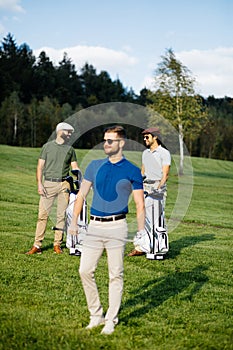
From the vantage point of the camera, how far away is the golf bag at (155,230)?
9648 millimetres

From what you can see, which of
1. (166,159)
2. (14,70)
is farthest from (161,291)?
(14,70)

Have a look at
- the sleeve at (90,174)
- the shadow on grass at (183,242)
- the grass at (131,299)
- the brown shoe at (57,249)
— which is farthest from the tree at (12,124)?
the sleeve at (90,174)

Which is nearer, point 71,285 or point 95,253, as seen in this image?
point 95,253

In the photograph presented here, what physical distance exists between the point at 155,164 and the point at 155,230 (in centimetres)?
126

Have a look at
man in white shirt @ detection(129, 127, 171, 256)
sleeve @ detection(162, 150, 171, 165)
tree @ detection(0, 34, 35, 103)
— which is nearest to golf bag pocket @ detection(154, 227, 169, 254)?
man in white shirt @ detection(129, 127, 171, 256)

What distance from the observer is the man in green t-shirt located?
9492 millimetres

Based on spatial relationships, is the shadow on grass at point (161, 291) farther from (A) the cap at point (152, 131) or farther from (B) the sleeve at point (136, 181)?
(A) the cap at point (152, 131)

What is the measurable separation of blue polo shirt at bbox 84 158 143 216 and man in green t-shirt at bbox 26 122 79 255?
3801 mm

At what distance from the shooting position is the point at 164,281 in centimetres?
808

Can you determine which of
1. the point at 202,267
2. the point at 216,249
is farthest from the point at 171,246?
the point at 202,267

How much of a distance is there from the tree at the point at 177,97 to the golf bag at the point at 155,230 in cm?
3459

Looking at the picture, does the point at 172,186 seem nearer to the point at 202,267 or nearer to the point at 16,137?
the point at 202,267

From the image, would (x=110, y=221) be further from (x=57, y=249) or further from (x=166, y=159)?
(x=57, y=249)

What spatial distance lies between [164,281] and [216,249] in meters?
3.77
